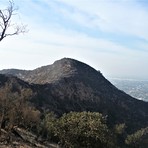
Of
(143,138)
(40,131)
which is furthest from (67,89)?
(40,131)

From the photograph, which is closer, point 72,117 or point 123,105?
point 72,117

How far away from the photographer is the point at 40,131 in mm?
94688

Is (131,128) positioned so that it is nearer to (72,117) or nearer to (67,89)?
(67,89)

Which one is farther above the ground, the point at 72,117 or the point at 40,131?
the point at 72,117

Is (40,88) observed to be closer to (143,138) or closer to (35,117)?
(143,138)

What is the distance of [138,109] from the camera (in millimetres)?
195750

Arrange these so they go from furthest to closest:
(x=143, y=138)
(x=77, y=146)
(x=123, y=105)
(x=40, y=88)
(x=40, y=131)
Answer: (x=123, y=105) → (x=40, y=88) → (x=143, y=138) → (x=40, y=131) → (x=77, y=146)

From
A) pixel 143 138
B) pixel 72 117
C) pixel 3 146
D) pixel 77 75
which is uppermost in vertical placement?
pixel 77 75

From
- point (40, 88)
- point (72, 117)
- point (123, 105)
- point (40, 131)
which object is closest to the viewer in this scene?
point (72, 117)

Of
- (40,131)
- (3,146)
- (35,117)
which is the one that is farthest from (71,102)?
(3,146)

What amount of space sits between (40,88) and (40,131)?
2671 inches

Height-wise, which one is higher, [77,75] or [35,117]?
[77,75]

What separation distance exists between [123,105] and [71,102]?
36322mm

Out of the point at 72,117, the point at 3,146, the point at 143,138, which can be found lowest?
the point at 143,138
